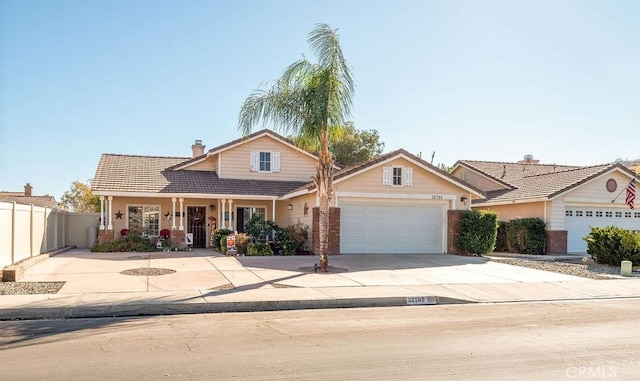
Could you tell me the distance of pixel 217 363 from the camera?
21.4ft

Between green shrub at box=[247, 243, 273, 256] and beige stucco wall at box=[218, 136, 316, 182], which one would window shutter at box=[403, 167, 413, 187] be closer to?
green shrub at box=[247, 243, 273, 256]

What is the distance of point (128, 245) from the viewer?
2361cm


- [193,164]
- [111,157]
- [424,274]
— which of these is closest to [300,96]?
[424,274]

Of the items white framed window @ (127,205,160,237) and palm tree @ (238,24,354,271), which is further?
white framed window @ (127,205,160,237)

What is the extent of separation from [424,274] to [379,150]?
31.7 m

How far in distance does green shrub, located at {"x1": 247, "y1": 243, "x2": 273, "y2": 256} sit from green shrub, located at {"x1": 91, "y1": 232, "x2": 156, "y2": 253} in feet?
17.1

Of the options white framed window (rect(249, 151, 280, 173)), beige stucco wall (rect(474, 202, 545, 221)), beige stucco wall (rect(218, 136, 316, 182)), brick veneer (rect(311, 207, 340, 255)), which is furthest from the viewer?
white framed window (rect(249, 151, 280, 173))

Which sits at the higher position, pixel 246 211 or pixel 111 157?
pixel 111 157

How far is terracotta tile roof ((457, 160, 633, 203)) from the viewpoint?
26141 mm

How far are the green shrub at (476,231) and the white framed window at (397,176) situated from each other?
275 cm

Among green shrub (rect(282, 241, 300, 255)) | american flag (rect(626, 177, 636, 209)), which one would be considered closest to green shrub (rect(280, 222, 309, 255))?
green shrub (rect(282, 241, 300, 255))

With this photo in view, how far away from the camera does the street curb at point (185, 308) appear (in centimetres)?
970

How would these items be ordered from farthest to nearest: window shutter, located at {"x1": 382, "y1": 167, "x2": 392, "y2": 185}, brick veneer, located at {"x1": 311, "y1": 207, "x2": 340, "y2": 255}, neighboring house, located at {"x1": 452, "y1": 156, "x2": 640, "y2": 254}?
neighboring house, located at {"x1": 452, "y1": 156, "x2": 640, "y2": 254}
window shutter, located at {"x1": 382, "y1": 167, "x2": 392, "y2": 185}
brick veneer, located at {"x1": 311, "y1": 207, "x2": 340, "y2": 255}

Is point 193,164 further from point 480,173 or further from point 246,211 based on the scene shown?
point 480,173
